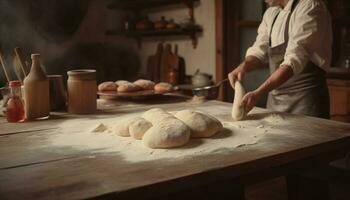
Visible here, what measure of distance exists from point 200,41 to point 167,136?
3.19 metres

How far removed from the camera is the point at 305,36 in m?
2.06

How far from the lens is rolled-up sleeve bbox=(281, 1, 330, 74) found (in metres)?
2.03

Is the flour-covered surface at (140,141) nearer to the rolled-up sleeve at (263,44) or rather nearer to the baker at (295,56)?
the baker at (295,56)

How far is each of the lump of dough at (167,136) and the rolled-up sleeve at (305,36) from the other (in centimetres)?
95

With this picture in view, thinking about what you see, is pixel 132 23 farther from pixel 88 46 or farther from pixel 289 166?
pixel 289 166

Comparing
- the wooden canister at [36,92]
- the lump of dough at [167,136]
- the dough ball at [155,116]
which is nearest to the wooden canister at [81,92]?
the wooden canister at [36,92]

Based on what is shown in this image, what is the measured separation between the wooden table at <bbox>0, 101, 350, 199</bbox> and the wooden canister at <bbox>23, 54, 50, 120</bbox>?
234mm

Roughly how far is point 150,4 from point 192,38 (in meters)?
0.94

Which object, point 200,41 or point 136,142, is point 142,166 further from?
point 200,41

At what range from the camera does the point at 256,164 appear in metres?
1.16

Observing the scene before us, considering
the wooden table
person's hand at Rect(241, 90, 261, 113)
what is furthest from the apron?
the wooden table

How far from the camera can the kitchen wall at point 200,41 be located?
4.16 meters

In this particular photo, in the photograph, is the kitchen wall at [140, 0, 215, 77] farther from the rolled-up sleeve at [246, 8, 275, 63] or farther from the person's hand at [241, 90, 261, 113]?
the person's hand at [241, 90, 261, 113]

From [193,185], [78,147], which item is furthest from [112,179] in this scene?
[78,147]
